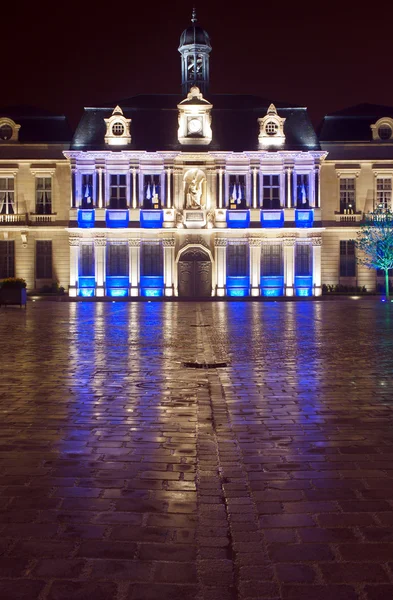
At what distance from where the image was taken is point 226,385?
33.3ft

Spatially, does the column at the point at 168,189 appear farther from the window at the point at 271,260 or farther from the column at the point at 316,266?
the column at the point at 316,266

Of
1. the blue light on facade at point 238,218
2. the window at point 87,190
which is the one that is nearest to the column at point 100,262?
the window at point 87,190

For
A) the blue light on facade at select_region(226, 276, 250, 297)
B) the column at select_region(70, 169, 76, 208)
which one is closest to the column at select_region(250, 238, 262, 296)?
the blue light on facade at select_region(226, 276, 250, 297)

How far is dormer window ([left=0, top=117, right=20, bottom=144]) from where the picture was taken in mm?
48281

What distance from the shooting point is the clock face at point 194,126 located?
47844 millimetres

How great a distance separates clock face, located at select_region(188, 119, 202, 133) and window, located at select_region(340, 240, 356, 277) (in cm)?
1233

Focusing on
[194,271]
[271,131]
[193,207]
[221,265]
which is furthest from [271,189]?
[194,271]

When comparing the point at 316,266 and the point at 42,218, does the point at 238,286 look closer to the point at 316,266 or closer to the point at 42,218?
the point at 316,266

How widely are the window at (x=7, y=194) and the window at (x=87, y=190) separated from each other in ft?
16.1

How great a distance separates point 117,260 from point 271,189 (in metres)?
11.4

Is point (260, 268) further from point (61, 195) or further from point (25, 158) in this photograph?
point (25, 158)

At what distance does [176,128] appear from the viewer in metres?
48.5

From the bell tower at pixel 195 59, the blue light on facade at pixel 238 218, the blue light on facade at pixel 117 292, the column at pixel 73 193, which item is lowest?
the blue light on facade at pixel 117 292

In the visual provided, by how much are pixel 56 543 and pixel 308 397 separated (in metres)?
5.47
